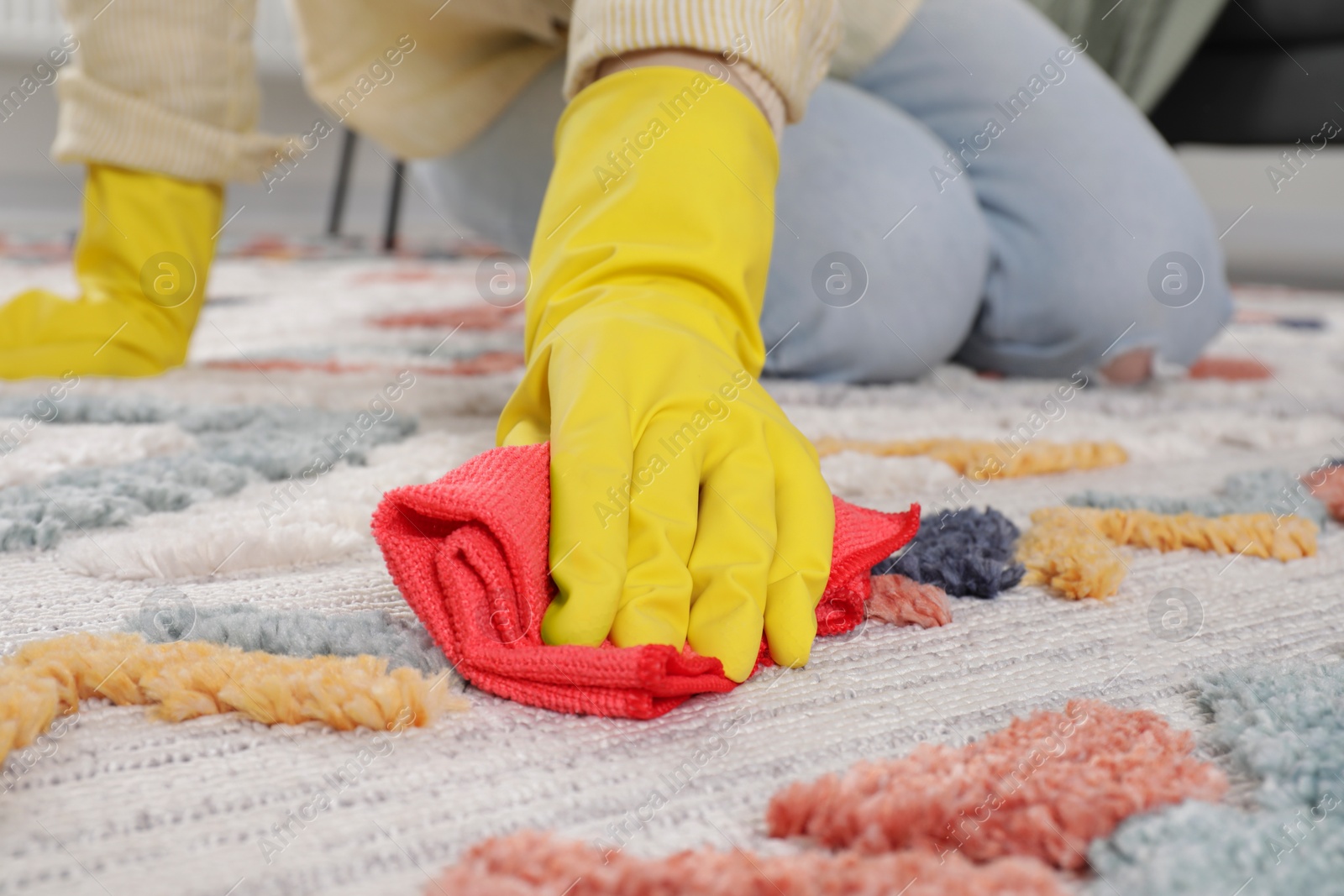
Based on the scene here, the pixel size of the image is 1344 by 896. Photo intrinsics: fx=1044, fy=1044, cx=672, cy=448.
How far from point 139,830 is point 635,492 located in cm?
18

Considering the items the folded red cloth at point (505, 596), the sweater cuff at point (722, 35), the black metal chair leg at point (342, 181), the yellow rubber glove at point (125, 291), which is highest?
the sweater cuff at point (722, 35)

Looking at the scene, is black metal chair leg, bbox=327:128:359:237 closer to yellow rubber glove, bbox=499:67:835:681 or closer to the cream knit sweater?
the cream knit sweater

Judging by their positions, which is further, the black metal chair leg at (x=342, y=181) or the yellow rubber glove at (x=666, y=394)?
the black metal chair leg at (x=342, y=181)

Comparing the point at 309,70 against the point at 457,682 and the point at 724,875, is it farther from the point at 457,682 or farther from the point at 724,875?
the point at 724,875

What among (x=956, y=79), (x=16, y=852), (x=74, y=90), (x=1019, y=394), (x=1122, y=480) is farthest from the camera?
(x=956, y=79)

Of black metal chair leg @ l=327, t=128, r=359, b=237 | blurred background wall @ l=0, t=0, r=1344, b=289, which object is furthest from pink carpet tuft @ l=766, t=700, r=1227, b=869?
black metal chair leg @ l=327, t=128, r=359, b=237

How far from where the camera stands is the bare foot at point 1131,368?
104 cm

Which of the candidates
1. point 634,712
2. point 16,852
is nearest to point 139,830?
point 16,852

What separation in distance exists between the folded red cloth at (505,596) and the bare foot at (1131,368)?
2.74 feet

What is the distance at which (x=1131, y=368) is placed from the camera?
104 centimetres

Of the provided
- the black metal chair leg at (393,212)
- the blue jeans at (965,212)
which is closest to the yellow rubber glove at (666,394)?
the blue jeans at (965,212)

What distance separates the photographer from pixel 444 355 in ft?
3.40

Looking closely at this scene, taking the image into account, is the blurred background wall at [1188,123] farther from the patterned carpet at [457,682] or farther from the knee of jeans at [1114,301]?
the patterned carpet at [457,682]

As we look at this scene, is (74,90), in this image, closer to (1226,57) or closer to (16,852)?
(16,852)
